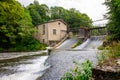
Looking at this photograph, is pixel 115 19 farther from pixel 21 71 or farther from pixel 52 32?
pixel 52 32

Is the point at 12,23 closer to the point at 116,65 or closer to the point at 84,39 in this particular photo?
the point at 84,39

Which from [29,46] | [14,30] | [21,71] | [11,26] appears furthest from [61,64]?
[29,46]

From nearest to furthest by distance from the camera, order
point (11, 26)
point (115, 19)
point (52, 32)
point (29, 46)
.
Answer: point (115, 19) < point (11, 26) < point (29, 46) < point (52, 32)

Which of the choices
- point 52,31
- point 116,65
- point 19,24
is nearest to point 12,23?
point 19,24

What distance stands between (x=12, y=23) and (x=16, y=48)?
4014mm

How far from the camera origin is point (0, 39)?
3647 cm

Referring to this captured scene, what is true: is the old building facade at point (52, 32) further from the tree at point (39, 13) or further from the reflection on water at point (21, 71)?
the reflection on water at point (21, 71)

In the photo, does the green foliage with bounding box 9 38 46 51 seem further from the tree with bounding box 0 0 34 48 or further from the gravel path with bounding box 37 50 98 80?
the gravel path with bounding box 37 50 98 80

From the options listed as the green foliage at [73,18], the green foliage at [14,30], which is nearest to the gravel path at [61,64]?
the green foliage at [14,30]

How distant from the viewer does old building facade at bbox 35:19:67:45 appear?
38.7 meters

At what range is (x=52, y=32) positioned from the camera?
1539 inches

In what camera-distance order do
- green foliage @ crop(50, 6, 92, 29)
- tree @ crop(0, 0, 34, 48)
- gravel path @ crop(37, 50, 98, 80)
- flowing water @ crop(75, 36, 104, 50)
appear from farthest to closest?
green foliage @ crop(50, 6, 92, 29)
tree @ crop(0, 0, 34, 48)
flowing water @ crop(75, 36, 104, 50)
gravel path @ crop(37, 50, 98, 80)

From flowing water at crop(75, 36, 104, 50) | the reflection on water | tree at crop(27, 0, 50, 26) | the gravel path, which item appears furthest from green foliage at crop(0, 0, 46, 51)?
the gravel path

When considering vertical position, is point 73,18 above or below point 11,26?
above
